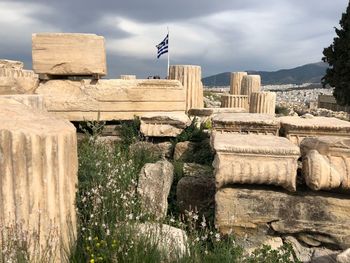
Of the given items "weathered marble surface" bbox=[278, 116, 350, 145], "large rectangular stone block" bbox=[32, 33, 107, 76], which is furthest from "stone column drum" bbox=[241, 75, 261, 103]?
"weathered marble surface" bbox=[278, 116, 350, 145]

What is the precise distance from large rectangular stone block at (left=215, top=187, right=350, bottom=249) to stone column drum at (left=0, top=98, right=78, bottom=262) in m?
1.30

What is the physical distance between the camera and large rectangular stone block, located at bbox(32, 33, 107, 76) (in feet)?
21.7

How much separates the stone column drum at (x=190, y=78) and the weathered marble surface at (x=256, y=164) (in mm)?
7522

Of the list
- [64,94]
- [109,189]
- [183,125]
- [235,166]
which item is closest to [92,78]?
[64,94]

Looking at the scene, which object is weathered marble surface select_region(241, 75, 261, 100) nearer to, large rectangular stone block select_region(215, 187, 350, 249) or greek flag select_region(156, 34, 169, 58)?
greek flag select_region(156, 34, 169, 58)

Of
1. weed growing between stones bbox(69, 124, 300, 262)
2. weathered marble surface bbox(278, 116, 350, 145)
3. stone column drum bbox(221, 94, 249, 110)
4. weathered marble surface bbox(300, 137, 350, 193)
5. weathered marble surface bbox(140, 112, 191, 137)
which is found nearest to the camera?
weed growing between stones bbox(69, 124, 300, 262)

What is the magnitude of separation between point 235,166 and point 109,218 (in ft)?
3.71

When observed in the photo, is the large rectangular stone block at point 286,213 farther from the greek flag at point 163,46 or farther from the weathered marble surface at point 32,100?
the greek flag at point 163,46

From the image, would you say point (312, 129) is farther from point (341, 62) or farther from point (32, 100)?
point (341, 62)

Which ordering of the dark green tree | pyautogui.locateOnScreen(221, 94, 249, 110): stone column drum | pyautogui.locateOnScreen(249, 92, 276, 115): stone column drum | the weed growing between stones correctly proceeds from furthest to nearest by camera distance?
the dark green tree → pyautogui.locateOnScreen(221, 94, 249, 110): stone column drum → pyautogui.locateOnScreen(249, 92, 276, 115): stone column drum → the weed growing between stones

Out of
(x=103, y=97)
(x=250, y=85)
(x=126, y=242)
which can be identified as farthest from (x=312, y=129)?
(x=250, y=85)

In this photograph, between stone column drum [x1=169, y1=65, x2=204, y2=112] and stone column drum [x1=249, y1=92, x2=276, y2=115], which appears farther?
stone column drum [x1=249, y1=92, x2=276, y2=115]

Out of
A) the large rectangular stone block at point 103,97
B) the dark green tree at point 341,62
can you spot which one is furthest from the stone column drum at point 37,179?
the dark green tree at point 341,62

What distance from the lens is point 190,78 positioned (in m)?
10.7
